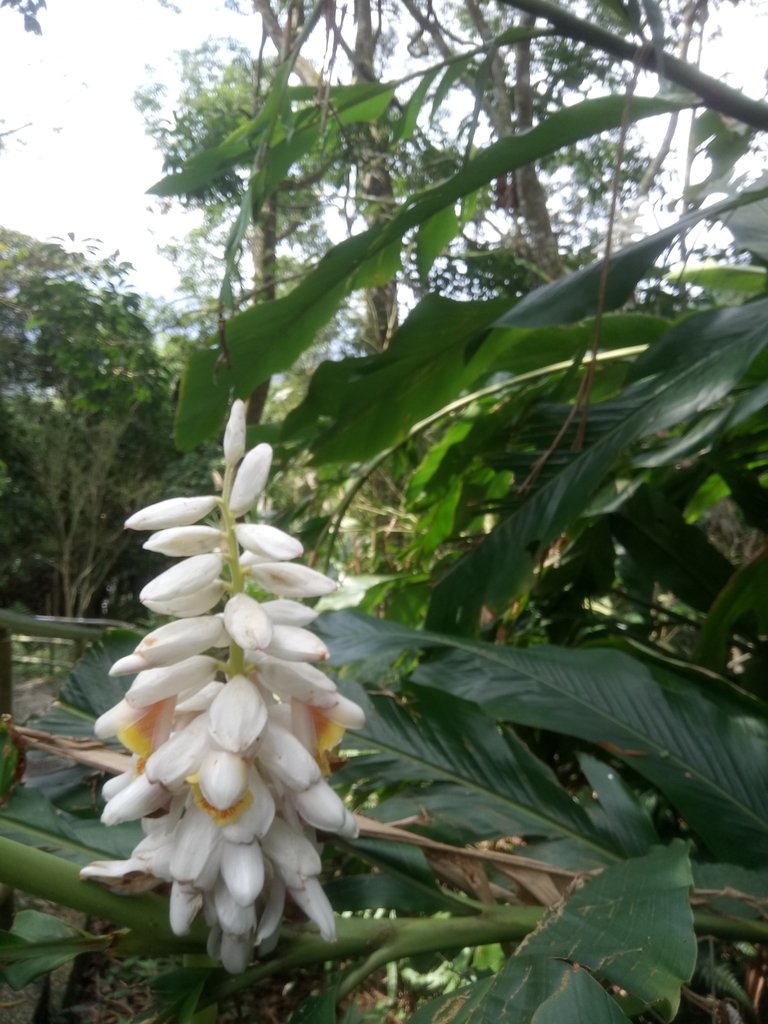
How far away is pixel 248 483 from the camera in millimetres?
282

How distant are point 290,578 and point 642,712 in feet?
1.24

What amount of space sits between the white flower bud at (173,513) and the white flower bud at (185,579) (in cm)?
2

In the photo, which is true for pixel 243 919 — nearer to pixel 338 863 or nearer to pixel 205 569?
pixel 205 569

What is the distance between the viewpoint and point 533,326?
0.65 metres

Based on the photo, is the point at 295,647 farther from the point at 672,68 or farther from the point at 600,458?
the point at 672,68

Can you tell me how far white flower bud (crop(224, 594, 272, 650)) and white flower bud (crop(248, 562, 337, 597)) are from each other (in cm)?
2

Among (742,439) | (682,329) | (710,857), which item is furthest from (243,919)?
(742,439)

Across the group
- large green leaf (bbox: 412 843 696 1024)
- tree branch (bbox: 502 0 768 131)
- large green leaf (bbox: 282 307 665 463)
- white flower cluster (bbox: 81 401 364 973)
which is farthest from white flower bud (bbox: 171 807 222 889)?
tree branch (bbox: 502 0 768 131)

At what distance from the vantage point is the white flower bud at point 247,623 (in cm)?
25

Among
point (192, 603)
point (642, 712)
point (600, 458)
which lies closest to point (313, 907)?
point (192, 603)

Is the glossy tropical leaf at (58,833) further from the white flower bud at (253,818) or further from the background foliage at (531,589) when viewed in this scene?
the white flower bud at (253,818)

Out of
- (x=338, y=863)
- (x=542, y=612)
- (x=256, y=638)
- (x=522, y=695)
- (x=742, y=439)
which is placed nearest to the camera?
(x=256, y=638)

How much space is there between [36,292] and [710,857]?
13.7 feet

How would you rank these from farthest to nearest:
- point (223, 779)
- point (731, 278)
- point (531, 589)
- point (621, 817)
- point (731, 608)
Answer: point (731, 278) → point (531, 589) → point (731, 608) → point (621, 817) → point (223, 779)
